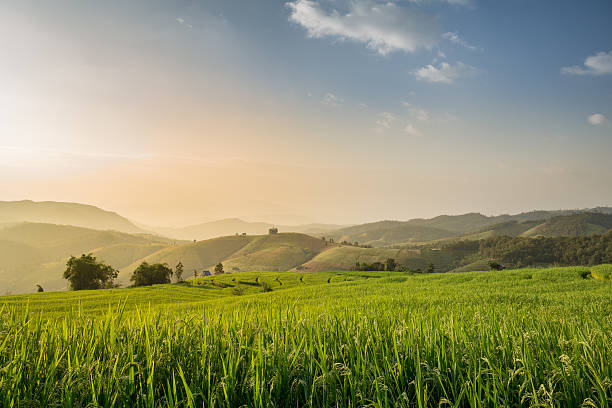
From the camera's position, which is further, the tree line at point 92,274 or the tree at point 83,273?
the tree line at point 92,274

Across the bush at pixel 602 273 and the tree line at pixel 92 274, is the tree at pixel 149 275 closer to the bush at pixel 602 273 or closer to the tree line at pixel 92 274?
the tree line at pixel 92 274

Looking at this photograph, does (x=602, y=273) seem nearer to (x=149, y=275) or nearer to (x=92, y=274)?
(x=149, y=275)

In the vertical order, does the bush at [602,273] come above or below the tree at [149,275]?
above

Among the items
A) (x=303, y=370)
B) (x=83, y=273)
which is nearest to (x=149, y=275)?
(x=83, y=273)

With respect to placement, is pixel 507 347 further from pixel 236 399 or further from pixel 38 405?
pixel 38 405

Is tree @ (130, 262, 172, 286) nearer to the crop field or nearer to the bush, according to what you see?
the bush

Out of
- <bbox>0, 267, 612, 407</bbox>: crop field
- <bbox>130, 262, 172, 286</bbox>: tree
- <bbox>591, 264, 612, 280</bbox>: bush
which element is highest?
<bbox>0, 267, 612, 407</bbox>: crop field

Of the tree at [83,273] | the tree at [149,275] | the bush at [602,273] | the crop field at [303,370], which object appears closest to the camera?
the crop field at [303,370]

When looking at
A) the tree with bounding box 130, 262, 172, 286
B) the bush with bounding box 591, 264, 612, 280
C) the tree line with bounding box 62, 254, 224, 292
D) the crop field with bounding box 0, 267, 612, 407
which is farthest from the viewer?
the tree with bounding box 130, 262, 172, 286

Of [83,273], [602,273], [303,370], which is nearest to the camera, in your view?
[303,370]

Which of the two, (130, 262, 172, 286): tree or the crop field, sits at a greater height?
the crop field

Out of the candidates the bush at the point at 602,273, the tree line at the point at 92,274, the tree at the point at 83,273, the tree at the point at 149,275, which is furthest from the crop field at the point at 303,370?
the tree at the point at 149,275

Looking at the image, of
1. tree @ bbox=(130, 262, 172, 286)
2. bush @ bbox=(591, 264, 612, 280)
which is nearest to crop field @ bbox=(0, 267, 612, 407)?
bush @ bbox=(591, 264, 612, 280)

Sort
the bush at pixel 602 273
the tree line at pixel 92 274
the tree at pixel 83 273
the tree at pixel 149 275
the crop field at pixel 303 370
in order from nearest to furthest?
1. the crop field at pixel 303 370
2. the bush at pixel 602 273
3. the tree at pixel 83 273
4. the tree line at pixel 92 274
5. the tree at pixel 149 275
